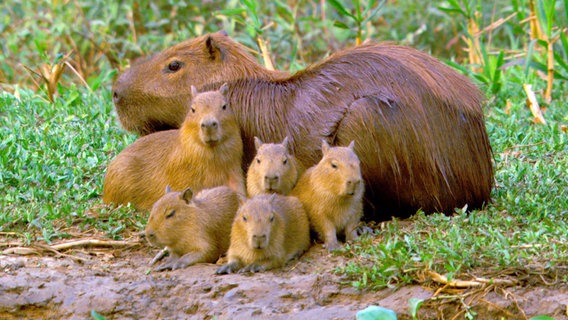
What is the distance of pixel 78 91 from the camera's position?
26.9ft

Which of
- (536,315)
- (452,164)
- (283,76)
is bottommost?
(536,315)

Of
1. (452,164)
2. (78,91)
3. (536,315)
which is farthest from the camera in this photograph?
(78,91)

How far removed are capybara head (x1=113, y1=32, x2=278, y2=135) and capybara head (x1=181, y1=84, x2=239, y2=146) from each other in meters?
0.45

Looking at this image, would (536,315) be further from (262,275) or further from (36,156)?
(36,156)

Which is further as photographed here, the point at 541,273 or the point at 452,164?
the point at 452,164

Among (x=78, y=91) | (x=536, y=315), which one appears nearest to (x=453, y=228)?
(x=536, y=315)

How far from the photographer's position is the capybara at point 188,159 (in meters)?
5.44

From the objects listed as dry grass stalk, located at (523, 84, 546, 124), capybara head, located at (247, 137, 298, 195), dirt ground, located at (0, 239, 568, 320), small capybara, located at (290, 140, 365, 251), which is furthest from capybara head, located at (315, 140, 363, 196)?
dry grass stalk, located at (523, 84, 546, 124)

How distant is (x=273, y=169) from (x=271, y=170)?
2 cm

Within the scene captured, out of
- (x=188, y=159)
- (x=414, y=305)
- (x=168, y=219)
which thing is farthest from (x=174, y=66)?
(x=414, y=305)

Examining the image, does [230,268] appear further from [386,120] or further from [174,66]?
[174,66]

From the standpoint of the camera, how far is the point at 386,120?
5.37 meters

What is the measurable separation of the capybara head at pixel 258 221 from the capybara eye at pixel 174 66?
5.04 ft

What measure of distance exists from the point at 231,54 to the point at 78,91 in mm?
2588
